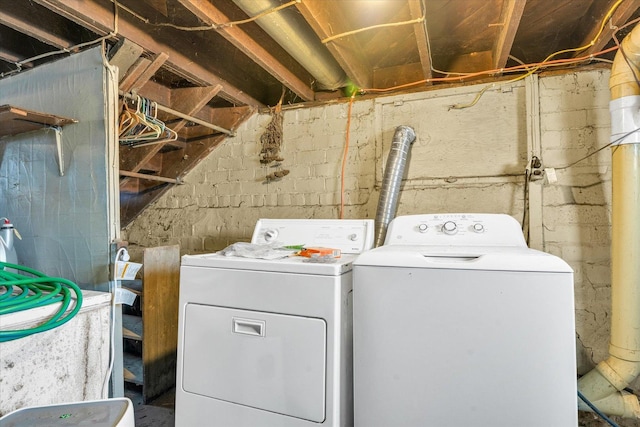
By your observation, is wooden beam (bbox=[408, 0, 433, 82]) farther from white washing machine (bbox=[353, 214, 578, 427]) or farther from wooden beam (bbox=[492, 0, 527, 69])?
white washing machine (bbox=[353, 214, 578, 427])

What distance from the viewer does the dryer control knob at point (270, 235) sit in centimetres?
192

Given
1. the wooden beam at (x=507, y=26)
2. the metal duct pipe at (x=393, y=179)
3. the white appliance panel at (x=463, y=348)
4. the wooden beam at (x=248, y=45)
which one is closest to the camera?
the white appliance panel at (x=463, y=348)

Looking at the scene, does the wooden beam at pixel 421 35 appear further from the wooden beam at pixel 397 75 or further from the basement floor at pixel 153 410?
the basement floor at pixel 153 410

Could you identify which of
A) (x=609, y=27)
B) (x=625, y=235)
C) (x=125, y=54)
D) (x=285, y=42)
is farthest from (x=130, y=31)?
(x=625, y=235)

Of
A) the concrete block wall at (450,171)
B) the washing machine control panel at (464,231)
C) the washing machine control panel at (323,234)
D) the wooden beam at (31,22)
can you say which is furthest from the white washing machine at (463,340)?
the wooden beam at (31,22)

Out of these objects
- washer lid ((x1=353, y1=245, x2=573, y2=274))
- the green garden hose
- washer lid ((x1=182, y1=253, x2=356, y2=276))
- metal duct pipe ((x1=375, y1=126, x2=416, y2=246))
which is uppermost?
metal duct pipe ((x1=375, y1=126, x2=416, y2=246))

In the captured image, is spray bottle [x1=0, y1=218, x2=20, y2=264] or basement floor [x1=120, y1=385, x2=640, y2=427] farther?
basement floor [x1=120, y1=385, x2=640, y2=427]

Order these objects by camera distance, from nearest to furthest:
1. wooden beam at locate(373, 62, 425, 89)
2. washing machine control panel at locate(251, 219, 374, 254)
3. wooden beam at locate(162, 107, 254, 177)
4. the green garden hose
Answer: the green garden hose, washing machine control panel at locate(251, 219, 374, 254), wooden beam at locate(373, 62, 425, 89), wooden beam at locate(162, 107, 254, 177)

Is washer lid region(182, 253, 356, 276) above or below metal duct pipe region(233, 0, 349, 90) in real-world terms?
below

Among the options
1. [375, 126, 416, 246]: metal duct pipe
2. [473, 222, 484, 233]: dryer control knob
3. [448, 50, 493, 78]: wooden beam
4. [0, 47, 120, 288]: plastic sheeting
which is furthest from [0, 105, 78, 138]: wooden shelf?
[448, 50, 493, 78]: wooden beam

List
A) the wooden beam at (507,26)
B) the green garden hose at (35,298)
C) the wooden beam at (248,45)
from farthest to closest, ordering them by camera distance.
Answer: the wooden beam at (248,45)
the wooden beam at (507,26)
the green garden hose at (35,298)

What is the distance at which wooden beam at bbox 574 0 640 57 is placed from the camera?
1530 mm

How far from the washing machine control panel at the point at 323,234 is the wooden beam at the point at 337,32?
3.13 ft

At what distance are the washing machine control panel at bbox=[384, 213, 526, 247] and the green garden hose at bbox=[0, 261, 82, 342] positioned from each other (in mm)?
1422
